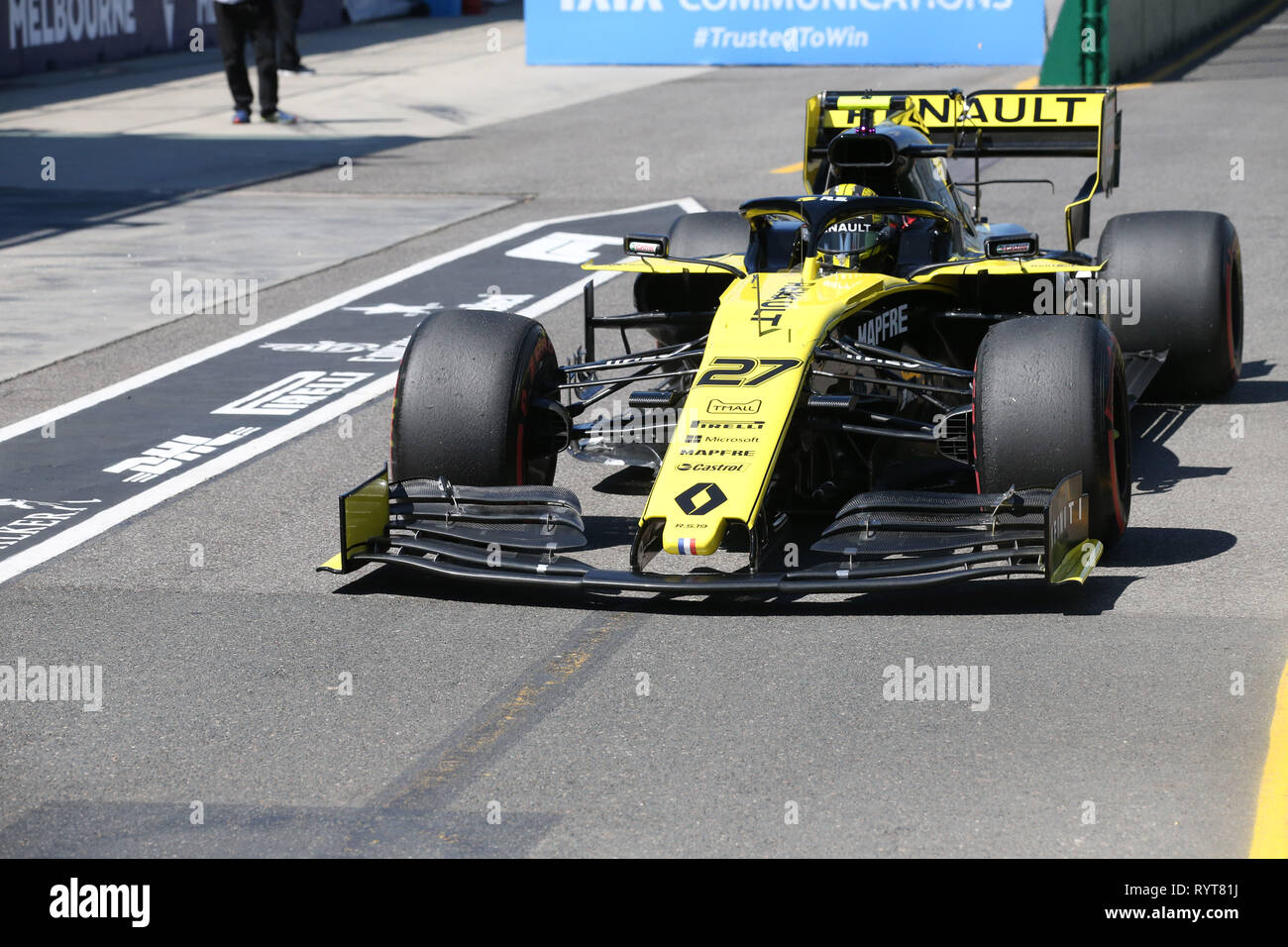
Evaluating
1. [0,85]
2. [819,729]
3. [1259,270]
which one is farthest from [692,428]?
[0,85]

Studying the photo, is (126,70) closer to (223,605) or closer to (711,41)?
(711,41)

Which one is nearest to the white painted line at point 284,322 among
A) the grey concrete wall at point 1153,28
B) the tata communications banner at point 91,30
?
the grey concrete wall at point 1153,28

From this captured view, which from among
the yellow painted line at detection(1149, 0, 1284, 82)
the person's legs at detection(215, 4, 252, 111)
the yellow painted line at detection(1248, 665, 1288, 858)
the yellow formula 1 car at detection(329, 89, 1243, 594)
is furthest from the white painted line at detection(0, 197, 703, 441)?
the yellow painted line at detection(1149, 0, 1284, 82)

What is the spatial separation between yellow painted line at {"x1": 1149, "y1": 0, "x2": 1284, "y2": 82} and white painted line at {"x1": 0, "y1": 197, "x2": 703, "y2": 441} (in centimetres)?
1390

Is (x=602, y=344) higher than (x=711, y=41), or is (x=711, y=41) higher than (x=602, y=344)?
(x=711, y=41)

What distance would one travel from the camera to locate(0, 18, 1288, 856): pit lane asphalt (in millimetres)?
4980

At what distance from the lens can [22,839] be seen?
4969mm

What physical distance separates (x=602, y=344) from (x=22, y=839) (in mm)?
7217

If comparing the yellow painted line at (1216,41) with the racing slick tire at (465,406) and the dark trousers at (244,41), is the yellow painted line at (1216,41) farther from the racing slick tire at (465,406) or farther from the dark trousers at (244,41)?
the racing slick tire at (465,406)

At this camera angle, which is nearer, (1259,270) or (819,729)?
(819,729)

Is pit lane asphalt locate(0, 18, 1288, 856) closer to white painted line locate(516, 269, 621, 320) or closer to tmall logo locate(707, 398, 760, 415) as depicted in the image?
tmall logo locate(707, 398, 760, 415)

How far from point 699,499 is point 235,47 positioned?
1697cm

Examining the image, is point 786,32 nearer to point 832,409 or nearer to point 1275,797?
point 832,409

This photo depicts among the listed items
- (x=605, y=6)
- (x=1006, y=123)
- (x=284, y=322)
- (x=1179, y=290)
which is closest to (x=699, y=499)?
(x=1179, y=290)
